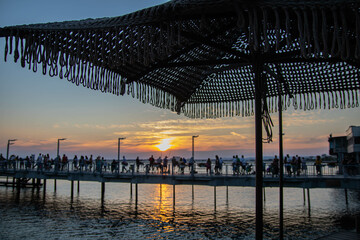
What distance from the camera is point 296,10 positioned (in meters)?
4.73

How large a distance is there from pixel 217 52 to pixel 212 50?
243mm

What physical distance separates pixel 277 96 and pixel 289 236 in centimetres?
1356

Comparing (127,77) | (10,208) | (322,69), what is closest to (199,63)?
(127,77)

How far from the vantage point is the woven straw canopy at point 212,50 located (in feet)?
16.0

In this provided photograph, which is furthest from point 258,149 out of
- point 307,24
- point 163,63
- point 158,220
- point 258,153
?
point 158,220

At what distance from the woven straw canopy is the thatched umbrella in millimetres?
17

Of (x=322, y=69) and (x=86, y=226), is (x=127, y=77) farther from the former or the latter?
(x=86, y=226)

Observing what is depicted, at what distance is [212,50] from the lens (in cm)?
887

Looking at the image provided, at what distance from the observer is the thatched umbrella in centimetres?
489

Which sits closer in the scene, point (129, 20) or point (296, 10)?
point (296, 10)

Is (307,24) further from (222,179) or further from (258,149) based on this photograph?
(222,179)

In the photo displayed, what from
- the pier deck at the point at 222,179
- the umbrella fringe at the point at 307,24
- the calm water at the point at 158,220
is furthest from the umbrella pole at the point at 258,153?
the pier deck at the point at 222,179

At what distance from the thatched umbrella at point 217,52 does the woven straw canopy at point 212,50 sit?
0.02m

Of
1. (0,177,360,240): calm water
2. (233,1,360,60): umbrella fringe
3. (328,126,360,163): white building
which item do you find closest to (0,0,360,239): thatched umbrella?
(233,1,360,60): umbrella fringe
